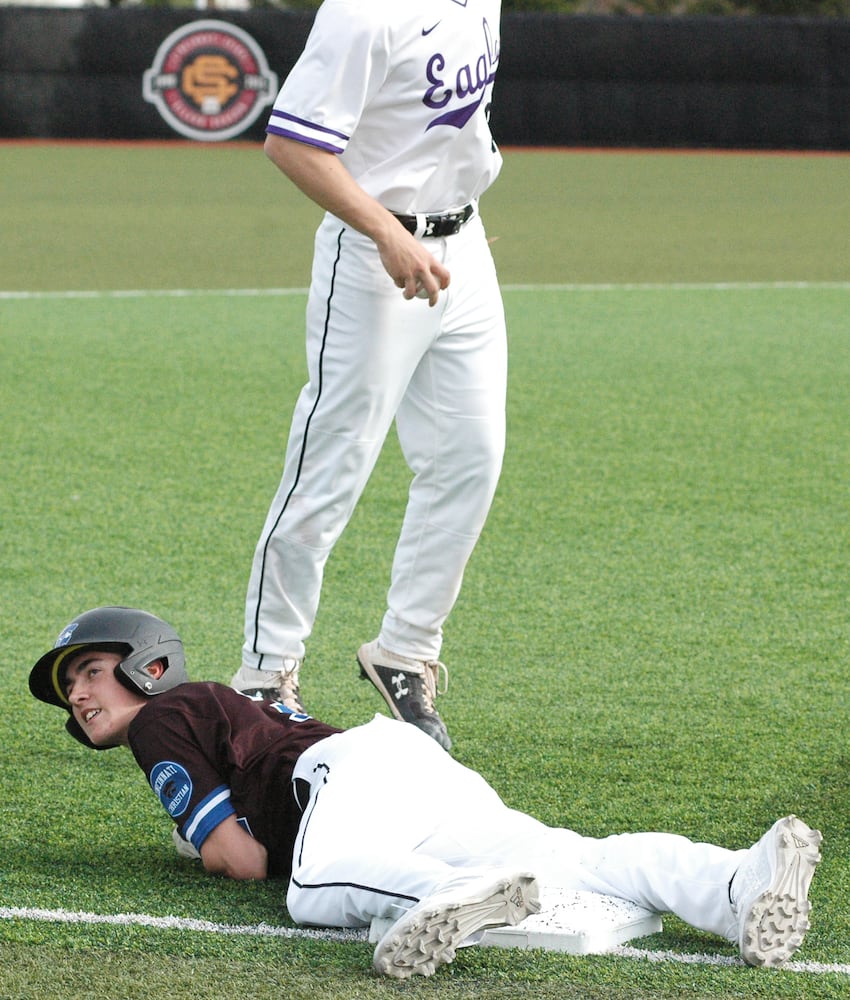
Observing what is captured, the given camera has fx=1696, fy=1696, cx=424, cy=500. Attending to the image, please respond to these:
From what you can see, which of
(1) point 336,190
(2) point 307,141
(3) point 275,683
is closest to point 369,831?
(3) point 275,683

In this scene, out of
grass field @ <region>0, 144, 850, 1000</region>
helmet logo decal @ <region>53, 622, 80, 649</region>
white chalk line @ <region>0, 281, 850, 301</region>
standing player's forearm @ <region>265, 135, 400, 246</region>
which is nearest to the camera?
grass field @ <region>0, 144, 850, 1000</region>

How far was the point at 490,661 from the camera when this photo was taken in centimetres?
500

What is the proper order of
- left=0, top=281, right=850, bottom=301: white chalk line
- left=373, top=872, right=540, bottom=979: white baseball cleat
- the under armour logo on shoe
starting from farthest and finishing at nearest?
1. left=0, top=281, right=850, bottom=301: white chalk line
2. the under armour logo on shoe
3. left=373, top=872, right=540, bottom=979: white baseball cleat

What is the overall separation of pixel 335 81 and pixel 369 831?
179cm

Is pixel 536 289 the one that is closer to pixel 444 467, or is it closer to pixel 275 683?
pixel 444 467

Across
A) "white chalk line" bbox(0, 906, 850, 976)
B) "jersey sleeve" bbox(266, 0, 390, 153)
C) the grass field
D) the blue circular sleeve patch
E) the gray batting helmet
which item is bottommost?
the grass field

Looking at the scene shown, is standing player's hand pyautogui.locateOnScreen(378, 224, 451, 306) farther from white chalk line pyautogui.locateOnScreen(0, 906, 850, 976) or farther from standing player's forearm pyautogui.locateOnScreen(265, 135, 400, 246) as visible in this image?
white chalk line pyautogui.locateOnScreen(0, 906, 850, 976)

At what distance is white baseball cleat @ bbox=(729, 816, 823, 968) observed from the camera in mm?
2861

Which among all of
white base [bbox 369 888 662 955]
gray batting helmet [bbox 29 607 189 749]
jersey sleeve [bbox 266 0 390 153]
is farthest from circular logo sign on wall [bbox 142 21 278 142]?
white base [bbox 369 888 662 955]

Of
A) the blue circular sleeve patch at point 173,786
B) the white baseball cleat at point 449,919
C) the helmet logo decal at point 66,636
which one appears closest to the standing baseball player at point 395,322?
the helmet logo decal at point 66,636

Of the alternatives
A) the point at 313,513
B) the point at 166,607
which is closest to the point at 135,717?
the point at 313,513

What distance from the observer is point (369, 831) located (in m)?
3.04

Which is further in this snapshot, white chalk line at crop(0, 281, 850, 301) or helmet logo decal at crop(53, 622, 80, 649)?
white chalk line at crop(0, 281, 850, 301)

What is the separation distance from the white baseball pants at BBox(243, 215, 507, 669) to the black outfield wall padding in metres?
18.5
